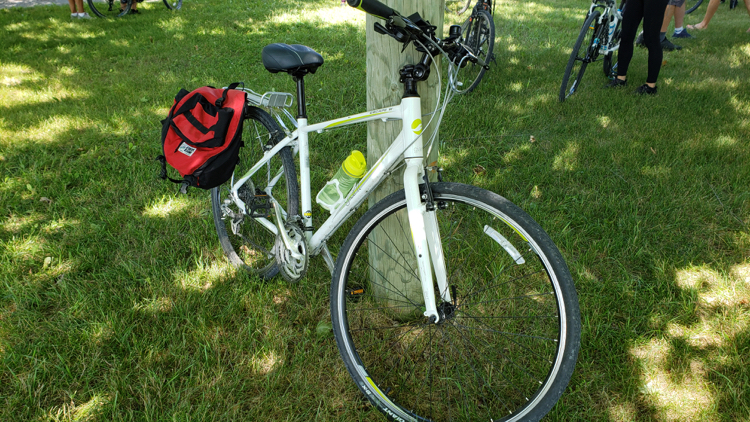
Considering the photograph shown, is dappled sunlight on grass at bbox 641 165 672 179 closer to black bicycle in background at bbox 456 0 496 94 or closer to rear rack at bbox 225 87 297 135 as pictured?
black bicycle in background at bbox 456 0 496 94

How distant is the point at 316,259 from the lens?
2701 mm

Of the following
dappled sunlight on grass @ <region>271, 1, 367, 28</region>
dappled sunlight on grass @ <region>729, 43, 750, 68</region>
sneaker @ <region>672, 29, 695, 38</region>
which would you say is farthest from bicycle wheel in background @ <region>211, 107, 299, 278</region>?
sneaker @ <region>672, 29, 695, 38</region>

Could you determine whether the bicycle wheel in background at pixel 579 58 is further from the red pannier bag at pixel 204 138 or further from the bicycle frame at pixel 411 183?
the red pannier bag at pixel 204 138

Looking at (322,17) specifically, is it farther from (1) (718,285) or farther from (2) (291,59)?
(1) (718,285)

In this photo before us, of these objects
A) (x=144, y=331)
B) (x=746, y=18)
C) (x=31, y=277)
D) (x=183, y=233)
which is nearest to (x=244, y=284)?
(x=144, y=331)

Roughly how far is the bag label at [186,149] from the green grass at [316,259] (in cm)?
82

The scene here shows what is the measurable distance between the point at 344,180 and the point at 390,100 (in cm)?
44

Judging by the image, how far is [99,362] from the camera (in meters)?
2.00

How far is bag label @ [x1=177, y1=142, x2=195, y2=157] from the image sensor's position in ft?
6.88

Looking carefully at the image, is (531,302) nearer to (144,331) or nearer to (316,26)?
(144,331)

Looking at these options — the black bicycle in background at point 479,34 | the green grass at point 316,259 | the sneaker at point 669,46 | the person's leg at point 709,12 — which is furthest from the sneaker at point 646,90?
the person's leg at point 709,12

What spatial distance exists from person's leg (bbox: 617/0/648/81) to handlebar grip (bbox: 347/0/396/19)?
4.39m

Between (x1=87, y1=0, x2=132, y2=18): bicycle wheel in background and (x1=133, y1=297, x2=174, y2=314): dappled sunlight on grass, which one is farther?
(x1=87, y1=0, x2=132, y2=18): bicycle wheel in background

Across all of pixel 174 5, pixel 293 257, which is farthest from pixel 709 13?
pixel 174 5
